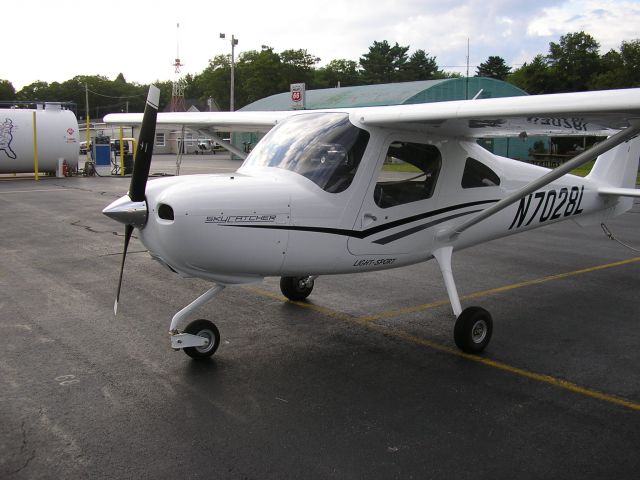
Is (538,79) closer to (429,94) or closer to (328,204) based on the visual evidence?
(429,94)

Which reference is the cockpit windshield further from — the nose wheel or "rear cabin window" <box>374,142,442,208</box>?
the nose wheel

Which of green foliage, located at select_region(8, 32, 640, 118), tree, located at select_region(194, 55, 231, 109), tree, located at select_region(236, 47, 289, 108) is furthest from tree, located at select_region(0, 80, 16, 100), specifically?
tree, located at select_region(236, 47, 289, 108)

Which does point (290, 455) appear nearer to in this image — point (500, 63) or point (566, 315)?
point (566, 315)

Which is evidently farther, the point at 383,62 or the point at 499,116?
the point at 383,62

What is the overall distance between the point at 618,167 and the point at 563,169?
4102 millimetres

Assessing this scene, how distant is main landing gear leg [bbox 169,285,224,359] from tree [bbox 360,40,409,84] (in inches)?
3356

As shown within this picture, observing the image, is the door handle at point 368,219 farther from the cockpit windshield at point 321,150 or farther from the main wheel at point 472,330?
the main wheel at point 472,330

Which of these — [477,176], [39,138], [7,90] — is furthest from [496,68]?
[7,90]

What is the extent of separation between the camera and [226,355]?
556 centimetres

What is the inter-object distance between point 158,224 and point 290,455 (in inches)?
78.5

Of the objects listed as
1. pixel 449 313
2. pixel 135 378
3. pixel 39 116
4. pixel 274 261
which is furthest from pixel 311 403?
pixel 39 116

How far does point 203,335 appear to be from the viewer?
5363 millimetres

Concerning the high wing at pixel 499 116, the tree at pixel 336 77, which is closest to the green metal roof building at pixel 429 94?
the high wing at pixel 499 116

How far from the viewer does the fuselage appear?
181 inches
